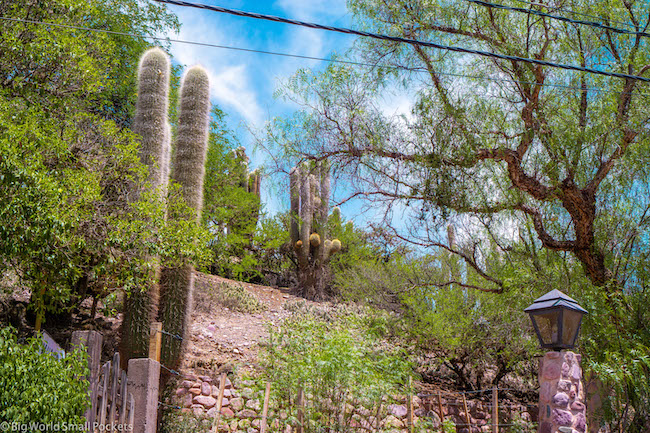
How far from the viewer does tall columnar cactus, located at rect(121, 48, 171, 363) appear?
8648mm

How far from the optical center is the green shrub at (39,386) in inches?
132

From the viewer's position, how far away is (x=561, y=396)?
5.00 m

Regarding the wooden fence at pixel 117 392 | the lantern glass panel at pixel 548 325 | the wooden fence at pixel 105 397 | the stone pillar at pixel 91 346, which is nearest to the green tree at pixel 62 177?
the wooden fence at pixel 117 392

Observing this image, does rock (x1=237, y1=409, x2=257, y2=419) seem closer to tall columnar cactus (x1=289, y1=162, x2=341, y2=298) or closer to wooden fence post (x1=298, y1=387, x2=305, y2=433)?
wooden fence post (x1=298, y1=387, x2=305, y2=433)

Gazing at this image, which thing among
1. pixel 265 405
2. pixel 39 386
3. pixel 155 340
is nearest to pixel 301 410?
pixel 265 405

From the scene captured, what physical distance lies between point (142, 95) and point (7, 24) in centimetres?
240

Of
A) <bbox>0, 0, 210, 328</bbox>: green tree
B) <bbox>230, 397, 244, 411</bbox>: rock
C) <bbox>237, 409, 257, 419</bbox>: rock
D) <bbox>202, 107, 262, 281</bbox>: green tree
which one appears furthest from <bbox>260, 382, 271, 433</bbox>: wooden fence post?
<bbox>202, 107, 262, 281</bbox>: green tree

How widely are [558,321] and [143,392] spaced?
391 cm

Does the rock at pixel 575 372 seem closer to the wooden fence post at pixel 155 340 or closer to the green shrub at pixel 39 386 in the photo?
the green shrub at pixel 39 386

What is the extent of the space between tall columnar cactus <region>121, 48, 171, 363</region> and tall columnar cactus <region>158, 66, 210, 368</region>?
0.26 metres

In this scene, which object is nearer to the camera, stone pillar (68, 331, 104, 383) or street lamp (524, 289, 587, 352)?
stone pillar (68, 331, 104, 383)

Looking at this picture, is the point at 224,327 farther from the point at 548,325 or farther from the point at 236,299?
the point at 548,325

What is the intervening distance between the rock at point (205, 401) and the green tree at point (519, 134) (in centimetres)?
428

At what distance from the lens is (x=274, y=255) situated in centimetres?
2117
